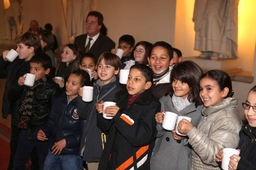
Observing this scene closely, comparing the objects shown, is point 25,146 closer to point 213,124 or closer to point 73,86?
point 73,86

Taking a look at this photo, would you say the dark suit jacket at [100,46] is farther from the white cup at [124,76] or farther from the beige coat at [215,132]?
the beige coat at [215,132]

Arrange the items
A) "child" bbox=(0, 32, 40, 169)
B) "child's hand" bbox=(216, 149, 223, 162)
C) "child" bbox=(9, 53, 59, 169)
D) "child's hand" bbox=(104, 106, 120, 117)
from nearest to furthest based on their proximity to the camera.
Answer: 1. "child's hand" bbox=(216, 149, 223, 162)
2. "child's hand" bbox=(104, 106, 120, 117)
3. "child" bbox=(9, 53, 59, 169)
4. "child" bbox=(0, 32, 40, 169)

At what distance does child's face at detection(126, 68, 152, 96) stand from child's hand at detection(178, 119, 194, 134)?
1.71 feet

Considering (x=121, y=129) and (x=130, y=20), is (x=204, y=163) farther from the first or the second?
(x=130, y=20)

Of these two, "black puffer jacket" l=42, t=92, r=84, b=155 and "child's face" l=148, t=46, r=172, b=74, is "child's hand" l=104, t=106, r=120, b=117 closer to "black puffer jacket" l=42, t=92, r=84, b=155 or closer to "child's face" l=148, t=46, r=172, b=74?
"child's face" l=148, t=46, r=172, b=74

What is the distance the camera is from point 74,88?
2.99m

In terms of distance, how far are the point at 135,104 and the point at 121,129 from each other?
0.24m

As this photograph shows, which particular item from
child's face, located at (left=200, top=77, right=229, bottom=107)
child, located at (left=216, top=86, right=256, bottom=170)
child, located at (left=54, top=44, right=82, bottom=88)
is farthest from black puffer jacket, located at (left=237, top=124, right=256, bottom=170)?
child, located at (left=54, top=44, right=82, bottom=88)

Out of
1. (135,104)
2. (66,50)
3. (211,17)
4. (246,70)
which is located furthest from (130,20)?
(135,104)

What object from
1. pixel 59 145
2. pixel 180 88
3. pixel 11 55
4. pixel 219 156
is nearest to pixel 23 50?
pixel 11 55

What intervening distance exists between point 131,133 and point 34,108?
1.39 metres

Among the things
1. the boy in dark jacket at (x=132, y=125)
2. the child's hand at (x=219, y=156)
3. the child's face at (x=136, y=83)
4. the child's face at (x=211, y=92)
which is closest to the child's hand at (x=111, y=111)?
the boy in dark jacket at (x=132, y=125)

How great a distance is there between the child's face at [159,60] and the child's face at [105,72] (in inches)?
13.9

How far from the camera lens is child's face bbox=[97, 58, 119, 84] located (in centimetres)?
279
